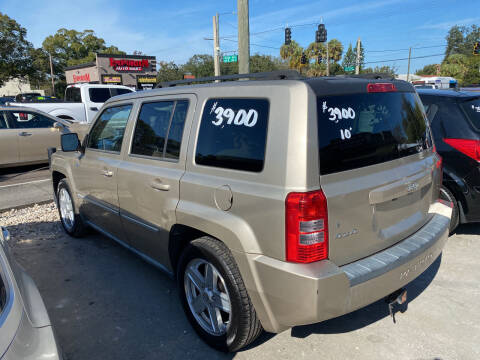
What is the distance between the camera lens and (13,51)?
133ft

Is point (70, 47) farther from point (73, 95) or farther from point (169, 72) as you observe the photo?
point (73, 95)

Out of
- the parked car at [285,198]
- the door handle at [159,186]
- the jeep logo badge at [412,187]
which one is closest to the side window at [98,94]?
the parked car at [285,198]

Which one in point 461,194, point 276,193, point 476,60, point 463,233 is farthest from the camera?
point 476,60

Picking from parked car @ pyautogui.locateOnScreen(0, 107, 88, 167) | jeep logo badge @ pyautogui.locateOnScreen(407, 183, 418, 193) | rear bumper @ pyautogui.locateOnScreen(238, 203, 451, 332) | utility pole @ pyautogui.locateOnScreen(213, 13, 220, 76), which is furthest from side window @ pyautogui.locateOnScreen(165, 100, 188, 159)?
utility pole @ pyautogui.locateOnScreen(213, 13, 220, 76)

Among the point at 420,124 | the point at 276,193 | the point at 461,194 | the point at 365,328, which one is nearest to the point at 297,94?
the point at 276,193

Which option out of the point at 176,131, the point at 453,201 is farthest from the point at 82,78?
the point at 453,201

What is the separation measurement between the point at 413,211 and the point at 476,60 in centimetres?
6593

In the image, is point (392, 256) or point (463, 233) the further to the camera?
point (463, 233)

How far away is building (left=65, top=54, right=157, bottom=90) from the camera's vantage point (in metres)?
36.2

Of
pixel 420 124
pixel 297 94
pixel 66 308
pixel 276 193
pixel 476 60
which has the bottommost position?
pixel 66 308

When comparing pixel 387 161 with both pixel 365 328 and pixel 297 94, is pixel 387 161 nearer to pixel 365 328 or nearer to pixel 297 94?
pixel 297 94

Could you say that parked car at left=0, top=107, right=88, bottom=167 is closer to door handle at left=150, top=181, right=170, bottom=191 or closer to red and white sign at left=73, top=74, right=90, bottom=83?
door handle at left=150, top=181, right=170, bottom=191

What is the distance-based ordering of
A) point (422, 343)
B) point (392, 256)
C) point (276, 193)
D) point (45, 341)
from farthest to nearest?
point (422, 343)
point (392, 256)
point (276, 193)
point (45, 341)

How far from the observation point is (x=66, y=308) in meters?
3.27
